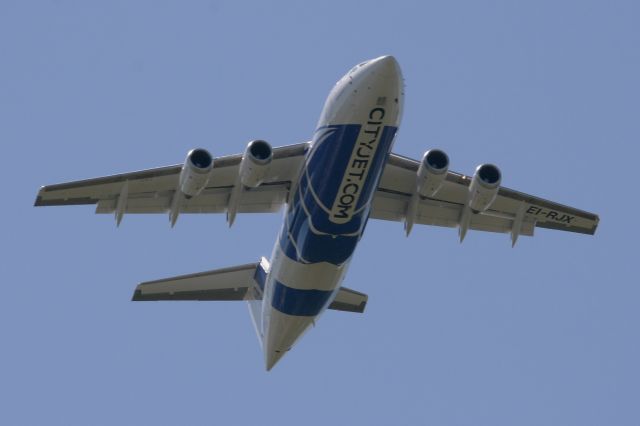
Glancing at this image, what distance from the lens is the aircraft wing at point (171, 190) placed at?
84.7ft

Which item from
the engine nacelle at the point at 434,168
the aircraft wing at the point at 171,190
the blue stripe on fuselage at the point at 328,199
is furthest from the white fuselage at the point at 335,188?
the engine nacelle at the point at 434,168

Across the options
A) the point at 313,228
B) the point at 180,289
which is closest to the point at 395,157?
the point at 313,228

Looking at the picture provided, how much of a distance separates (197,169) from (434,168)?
4.59 metres

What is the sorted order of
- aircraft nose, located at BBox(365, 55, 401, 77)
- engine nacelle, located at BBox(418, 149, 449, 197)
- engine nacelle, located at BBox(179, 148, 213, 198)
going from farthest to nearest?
1. engine nacelle, located at BBox(418, 149, 449, 197)
2. engine nacelle, located at BBox(179, 148, 213, 198)
3. aircraft nose, located at BBox(365, 55, 401, 77)

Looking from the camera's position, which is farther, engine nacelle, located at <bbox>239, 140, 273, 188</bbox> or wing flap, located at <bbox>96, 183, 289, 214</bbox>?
wing flap, located at <bbox>96, 183, 289, 214</bbox>

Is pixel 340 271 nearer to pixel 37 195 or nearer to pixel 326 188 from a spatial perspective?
pixel 326 188

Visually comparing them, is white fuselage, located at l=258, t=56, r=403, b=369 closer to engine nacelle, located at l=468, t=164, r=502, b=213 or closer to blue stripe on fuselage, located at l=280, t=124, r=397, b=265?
blue stripe on fuselage, located at l=280, t=124, r=397, b=265

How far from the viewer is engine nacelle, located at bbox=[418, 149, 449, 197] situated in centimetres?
2547

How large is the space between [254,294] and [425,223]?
4.06 metres

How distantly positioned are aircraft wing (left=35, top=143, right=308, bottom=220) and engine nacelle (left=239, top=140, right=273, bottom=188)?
0.57m

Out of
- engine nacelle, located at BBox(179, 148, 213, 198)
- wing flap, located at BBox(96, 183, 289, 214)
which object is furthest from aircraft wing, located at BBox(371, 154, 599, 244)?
engine nacelle, located at BBox(179, 148, 213, 198)

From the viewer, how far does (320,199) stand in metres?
24.0

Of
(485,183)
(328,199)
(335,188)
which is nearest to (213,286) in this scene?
(328,199)

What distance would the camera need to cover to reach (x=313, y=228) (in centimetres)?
2447
